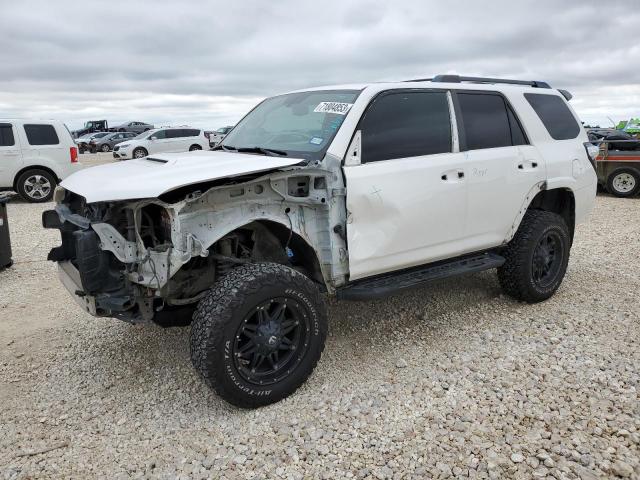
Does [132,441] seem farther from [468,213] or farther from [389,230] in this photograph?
[468,213]

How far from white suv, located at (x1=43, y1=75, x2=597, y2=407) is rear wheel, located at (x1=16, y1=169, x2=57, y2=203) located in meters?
8.67

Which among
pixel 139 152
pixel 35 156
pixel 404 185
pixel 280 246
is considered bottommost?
pixel 280 246

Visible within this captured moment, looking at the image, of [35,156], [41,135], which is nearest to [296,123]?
[35,156]

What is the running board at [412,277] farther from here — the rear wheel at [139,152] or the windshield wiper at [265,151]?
the rear wheel at [139,152]

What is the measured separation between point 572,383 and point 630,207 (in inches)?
350

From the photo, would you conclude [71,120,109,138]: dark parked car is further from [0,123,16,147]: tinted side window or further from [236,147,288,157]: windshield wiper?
[236,147,288,157]: windshield wiper

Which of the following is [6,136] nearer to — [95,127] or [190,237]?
[190,237]

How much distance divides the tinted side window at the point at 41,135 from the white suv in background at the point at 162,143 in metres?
12.7

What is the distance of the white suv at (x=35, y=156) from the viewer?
37.2ft

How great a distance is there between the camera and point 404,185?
376 cm

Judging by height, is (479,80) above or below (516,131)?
above

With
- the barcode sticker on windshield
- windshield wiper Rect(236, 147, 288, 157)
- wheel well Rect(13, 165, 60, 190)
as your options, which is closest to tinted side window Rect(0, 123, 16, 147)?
wheel well Rect(13, 165, 60, 190)

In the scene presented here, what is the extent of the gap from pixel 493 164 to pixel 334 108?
4.61 ft

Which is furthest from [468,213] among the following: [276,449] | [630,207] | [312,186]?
[630,207]
